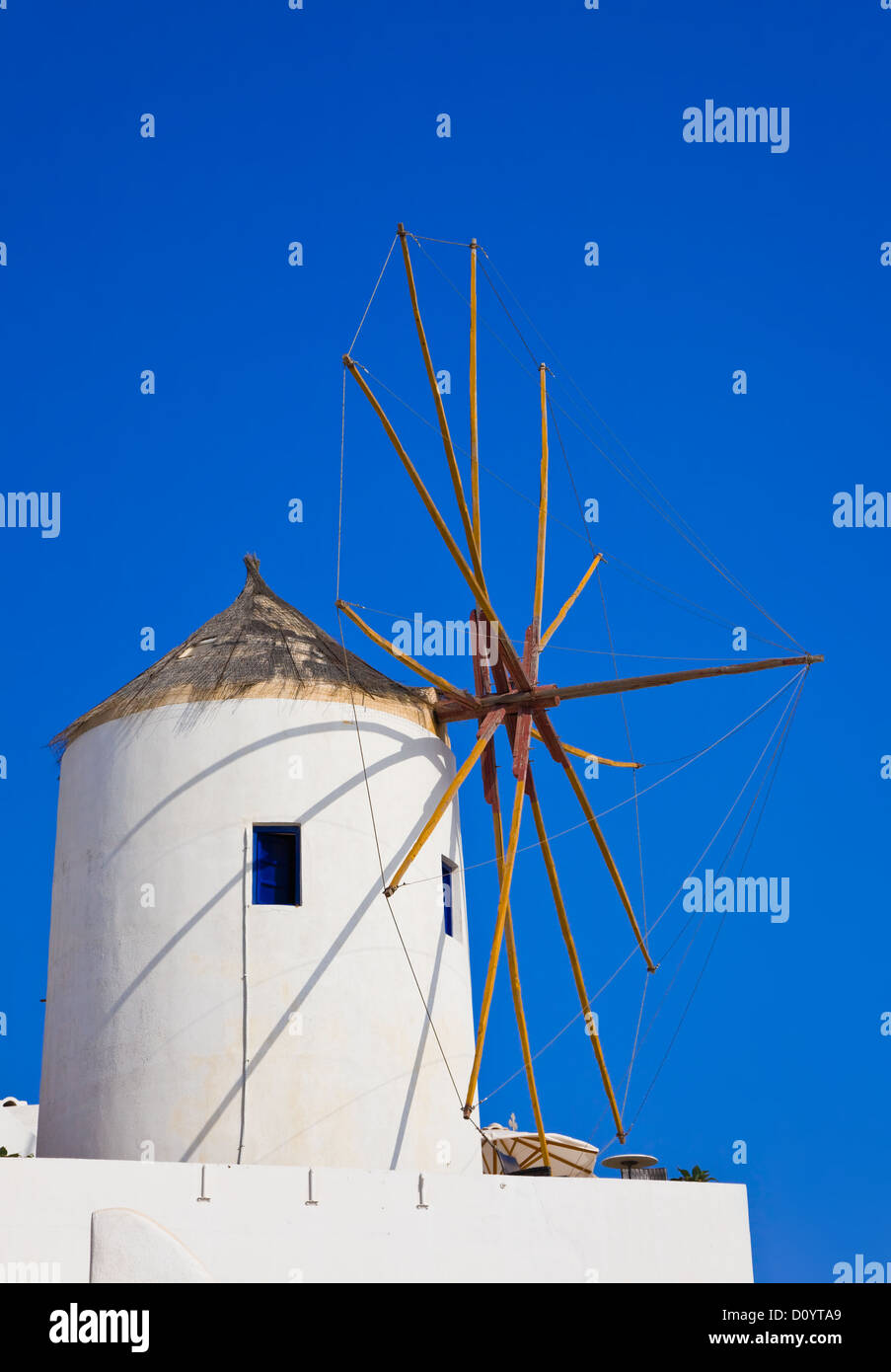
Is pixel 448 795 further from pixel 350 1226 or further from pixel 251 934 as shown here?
pixel 350 1226

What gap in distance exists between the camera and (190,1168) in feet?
52.9

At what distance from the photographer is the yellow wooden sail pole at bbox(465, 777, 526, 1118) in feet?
66.9

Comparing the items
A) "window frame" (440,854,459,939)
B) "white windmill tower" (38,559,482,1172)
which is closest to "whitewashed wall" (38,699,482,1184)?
"white windmill tower" (38,559,482,1172)

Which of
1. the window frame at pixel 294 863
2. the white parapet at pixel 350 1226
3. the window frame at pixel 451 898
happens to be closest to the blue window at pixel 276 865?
the window frame at pixel 294 863

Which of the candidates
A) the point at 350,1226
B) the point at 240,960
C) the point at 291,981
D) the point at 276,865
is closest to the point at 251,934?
the point at 240,960

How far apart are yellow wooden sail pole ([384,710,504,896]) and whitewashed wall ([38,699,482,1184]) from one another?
31cm

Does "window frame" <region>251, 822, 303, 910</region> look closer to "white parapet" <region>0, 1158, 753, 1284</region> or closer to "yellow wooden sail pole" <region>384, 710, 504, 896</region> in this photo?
"yellow wooden sail pole" <region>384, 710, 504, 896</region>

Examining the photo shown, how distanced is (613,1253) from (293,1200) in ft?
16.5

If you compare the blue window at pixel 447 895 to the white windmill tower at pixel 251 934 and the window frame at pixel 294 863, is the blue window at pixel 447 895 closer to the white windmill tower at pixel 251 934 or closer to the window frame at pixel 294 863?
the white windmill tower at pixel 251 934

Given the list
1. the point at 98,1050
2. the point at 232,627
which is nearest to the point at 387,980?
the point at 98,1050

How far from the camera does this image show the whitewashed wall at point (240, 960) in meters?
19.3

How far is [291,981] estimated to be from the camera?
19656 millimetres

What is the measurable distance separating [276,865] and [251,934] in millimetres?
966

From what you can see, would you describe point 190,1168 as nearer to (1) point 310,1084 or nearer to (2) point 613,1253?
(1) point 310,1084
